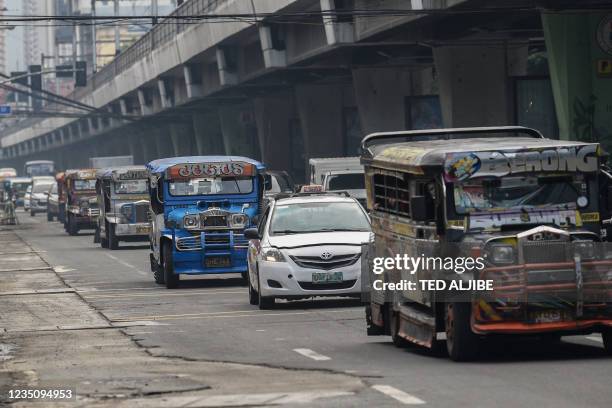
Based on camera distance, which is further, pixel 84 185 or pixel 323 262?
pixel 84 185

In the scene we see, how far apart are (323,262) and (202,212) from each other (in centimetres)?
686

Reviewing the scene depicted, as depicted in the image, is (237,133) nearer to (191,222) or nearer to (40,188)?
(40,188)

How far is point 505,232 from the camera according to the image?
14.6 metres

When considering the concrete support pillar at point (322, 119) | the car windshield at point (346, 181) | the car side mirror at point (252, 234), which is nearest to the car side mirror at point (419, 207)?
the car side mirror at point (252, 234)

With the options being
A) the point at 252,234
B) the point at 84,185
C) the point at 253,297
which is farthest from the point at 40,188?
the point at 252,234

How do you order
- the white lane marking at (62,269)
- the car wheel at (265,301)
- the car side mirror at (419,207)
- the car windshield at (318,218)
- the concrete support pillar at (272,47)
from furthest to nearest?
1. the concrete support pillar at (272,47)
2. the white lane marking at (62,269)
3. the car windshield at (318,218)
4. the car wheel at (265,301)
5. the car side mirror at (419,207)

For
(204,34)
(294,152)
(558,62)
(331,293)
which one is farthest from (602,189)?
(294,152)

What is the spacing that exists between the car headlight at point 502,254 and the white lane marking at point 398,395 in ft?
6.00

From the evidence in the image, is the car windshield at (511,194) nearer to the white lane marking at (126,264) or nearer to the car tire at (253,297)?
the car tire at (253,297)

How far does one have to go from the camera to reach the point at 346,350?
1625 cm

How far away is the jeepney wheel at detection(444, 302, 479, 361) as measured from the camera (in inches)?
556

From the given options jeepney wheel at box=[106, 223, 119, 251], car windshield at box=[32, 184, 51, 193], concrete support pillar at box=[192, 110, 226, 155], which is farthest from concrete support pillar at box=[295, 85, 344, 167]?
car windshield at box=[32, 184, 51, 193]

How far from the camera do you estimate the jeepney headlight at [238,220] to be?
94.3 feet

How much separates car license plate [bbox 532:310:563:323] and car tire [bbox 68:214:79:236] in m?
48.0
